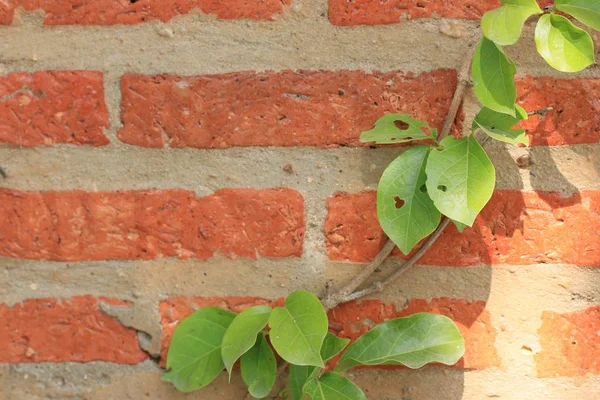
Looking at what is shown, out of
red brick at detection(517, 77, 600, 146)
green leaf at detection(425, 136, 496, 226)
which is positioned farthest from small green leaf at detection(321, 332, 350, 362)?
red brick at detection(517, 77, 600, 146)

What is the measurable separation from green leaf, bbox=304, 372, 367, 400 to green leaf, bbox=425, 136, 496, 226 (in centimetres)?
17

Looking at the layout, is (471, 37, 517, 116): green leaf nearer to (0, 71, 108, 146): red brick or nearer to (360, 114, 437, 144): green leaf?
(360, 114, 437, 144): green leaf

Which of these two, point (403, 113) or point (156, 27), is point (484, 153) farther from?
point (156, 27)

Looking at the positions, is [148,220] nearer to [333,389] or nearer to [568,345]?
[333,389]

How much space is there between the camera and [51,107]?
62cm

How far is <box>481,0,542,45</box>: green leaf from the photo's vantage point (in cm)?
54

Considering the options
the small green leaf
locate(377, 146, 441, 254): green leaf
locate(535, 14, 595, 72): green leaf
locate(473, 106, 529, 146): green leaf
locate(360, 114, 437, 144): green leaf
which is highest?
locate(535, 14, 595, 72): green leaf

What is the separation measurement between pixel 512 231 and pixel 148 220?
340mm

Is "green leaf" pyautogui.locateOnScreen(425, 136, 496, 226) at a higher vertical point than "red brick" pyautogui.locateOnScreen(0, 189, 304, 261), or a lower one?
higher

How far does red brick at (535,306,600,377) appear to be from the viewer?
2.05 ft

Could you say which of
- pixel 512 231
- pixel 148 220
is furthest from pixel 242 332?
pixel 512 231

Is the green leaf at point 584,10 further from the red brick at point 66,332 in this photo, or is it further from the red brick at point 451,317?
the red brick at point 66,332

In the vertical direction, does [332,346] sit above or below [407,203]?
below

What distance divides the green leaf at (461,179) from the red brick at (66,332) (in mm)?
309
